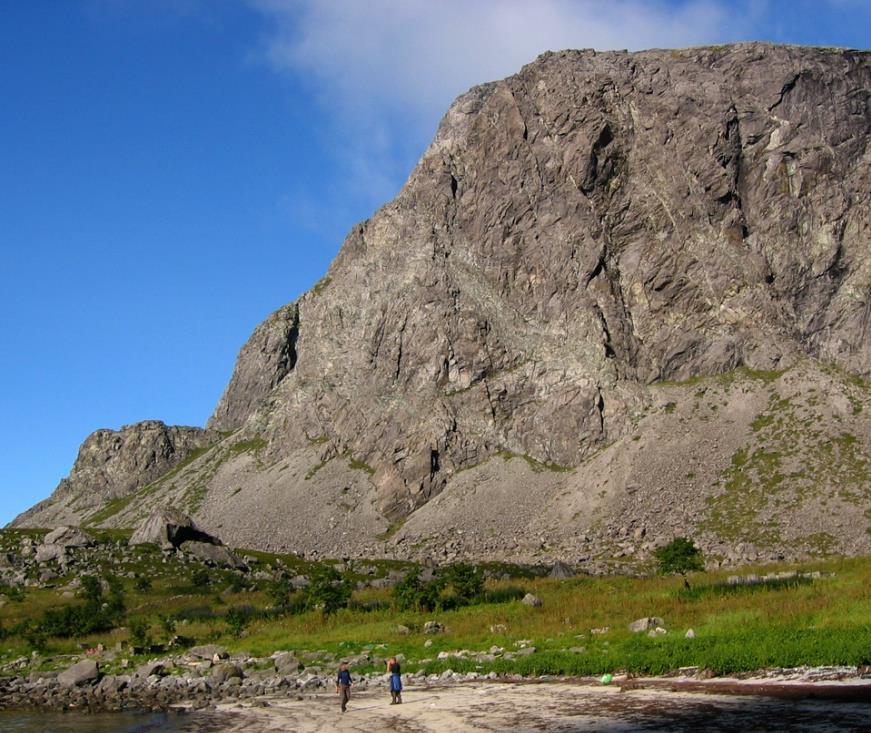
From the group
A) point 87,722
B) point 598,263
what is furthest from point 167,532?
point 598,263

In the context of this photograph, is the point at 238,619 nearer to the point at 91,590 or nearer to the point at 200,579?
the point at 91,590

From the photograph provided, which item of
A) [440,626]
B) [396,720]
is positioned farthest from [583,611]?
[396,720]

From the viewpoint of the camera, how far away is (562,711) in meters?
24.0

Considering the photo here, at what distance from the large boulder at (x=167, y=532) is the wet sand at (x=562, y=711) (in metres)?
66.4

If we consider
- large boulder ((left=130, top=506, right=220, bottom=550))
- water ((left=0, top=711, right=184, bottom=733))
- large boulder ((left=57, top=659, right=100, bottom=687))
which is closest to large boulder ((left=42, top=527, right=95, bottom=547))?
large boulder ((left=130, top=506, right=220, bottom=550))

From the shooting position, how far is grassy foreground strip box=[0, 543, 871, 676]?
1135 inches

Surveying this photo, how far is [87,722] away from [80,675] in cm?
835

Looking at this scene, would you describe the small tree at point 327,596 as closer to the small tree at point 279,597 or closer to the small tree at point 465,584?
the small tree at point 279,597

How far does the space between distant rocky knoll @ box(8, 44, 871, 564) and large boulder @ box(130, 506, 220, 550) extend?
123 ft

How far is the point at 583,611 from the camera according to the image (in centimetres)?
4284

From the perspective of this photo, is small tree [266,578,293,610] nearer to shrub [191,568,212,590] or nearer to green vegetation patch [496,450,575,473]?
shrub [191,568,212,590]

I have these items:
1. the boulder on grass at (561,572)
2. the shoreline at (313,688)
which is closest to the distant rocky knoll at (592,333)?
the boulder on grass at (561,572)

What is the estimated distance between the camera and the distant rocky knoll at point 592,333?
415ft

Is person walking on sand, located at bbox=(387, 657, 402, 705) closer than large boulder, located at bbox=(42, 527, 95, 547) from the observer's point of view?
Yes
